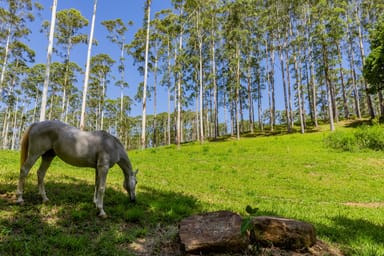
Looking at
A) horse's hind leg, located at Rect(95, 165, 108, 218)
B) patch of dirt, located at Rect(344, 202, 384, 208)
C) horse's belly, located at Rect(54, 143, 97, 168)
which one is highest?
horse's belly, located at Rect(54, 143, 97, 168)

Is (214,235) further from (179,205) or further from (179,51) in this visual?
(179,51)

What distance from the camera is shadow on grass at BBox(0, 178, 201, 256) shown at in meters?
4.18

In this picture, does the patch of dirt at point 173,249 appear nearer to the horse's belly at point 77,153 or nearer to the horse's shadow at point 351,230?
the horse's shadow at point 351,230

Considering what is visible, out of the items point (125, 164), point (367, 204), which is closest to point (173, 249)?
point (125, 164)

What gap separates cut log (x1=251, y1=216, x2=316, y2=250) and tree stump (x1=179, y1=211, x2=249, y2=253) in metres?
0.32

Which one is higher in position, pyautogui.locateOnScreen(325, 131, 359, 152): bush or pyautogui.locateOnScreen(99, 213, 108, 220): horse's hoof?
pyautogui.locateOnScreen(325, 131, 359, 152): bush

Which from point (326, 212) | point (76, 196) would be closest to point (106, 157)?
point (76, 196)

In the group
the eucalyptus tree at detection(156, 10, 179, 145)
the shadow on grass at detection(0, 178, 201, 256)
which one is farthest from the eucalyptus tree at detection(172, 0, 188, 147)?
the shadow on grass at detection(0, 178, 201, 256)

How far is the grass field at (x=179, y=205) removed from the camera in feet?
14.9

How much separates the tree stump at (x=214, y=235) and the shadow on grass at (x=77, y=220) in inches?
38.3

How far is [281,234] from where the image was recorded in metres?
4.39

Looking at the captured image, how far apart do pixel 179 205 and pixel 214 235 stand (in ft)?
8.50

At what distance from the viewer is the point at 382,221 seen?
7.36m

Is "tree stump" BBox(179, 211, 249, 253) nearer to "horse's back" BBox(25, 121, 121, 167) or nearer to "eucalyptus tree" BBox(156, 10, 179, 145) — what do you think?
"horse's back" BBox(25, 121, 121, 167)
